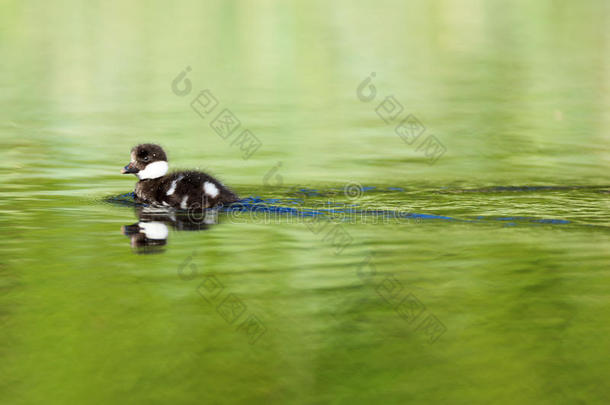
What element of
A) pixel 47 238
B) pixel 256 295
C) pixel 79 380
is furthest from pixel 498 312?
pixel 47 238

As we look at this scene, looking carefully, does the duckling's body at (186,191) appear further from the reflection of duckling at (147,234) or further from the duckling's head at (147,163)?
the reflection of duckling at (147,234)

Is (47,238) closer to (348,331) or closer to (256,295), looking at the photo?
(256,295)

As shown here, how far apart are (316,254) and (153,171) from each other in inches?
131

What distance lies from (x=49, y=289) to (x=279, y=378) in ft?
7.26

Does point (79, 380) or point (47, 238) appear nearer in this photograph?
point (79, 380)

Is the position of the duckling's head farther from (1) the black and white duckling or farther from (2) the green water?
(2) the green water

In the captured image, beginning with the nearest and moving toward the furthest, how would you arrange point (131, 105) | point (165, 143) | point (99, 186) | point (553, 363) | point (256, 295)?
point (553, 363), point (256, 295), point (99, 186), point (165, 143), point (131, 105)

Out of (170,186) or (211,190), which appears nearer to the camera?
(211,190)

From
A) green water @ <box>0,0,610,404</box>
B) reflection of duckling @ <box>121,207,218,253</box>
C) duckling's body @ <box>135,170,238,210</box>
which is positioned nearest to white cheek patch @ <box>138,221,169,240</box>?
reflection of duckling @ <box>121,207,218,253</box>

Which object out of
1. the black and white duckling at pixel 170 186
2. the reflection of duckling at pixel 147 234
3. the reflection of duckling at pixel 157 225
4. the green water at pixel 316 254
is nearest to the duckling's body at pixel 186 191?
the black and white duckling at pixel 170 186

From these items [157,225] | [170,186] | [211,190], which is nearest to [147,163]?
[170,186]

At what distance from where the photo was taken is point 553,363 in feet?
18.9

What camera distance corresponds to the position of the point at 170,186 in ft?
34.1

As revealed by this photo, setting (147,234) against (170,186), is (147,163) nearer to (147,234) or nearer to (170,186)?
(170,186)
